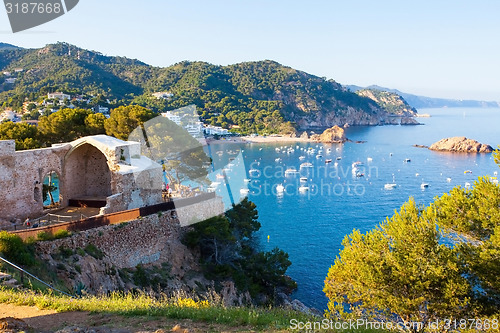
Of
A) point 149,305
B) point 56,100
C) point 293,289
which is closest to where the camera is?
point 149,305

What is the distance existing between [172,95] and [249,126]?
28466 millimetres

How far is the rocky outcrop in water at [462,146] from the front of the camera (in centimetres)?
8131

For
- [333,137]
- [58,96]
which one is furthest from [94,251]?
[333,137]

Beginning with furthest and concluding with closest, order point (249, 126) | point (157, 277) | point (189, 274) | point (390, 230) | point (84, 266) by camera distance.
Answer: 1. point (249, 126)
2. point (189, 274)
3. point (157, 277)
4. point (84, 266)
5. point (390, 230)

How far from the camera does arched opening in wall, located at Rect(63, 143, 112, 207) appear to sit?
19.2 meters

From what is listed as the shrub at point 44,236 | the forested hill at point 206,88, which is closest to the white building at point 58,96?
the forested hill at point 206,88

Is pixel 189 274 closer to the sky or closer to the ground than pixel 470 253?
closer to the ground

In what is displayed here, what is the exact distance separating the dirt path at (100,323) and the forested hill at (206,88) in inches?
3034

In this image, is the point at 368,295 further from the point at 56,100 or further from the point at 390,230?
the point at 56,100

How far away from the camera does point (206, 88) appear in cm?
14100

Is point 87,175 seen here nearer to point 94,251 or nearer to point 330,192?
point 94,251

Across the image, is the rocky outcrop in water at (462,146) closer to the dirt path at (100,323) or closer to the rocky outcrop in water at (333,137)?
the rocky outcrop in water at (333,137)

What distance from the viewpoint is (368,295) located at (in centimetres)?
1118

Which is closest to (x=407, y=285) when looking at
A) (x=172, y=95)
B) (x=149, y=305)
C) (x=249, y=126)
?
(x=149, y=305)
